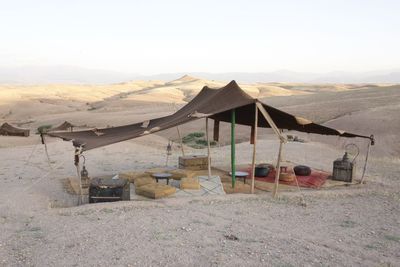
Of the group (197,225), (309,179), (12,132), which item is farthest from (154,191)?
(12,132)

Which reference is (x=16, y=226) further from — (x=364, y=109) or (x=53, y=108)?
(x=53, y=108)

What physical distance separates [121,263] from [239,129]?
1940 cm

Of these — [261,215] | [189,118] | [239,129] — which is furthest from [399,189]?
[239,129]

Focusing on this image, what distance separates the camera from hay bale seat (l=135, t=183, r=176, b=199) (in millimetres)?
9852

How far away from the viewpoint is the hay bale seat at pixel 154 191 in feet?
32.3

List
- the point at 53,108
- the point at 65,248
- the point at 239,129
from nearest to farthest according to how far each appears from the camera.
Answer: the point at 65,248
the point at 239,129
the point at 53,108

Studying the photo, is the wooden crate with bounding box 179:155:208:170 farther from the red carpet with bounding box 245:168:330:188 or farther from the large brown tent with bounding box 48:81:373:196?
the red carpet with bounding box 245:168:330:188

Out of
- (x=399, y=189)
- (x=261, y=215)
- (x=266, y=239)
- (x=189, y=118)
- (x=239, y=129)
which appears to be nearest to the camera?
(x=266, y=239)

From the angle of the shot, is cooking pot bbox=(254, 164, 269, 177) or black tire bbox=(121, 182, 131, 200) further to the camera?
cooking pot bbox=(254, 164, 269, 177)

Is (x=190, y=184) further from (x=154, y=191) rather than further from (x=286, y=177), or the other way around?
(x=286, y=177)

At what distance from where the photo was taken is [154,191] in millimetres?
9836

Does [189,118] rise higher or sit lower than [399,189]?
higher

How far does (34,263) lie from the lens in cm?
611

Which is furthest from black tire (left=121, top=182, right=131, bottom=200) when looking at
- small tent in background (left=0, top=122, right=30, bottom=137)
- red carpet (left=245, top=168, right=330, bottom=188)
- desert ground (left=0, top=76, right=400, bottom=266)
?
small tent in background (left=0, top=122, right=30, bottom=137)
